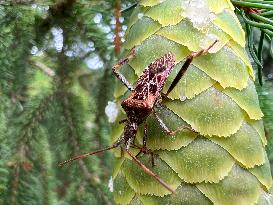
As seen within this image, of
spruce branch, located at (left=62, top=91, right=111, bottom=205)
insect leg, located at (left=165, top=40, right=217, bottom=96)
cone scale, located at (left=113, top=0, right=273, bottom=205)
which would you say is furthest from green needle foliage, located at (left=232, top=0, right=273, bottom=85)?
spruce branch, located at (left=62, top=91, right=111, bottom=205)

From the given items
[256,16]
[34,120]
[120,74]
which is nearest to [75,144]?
[34,120]

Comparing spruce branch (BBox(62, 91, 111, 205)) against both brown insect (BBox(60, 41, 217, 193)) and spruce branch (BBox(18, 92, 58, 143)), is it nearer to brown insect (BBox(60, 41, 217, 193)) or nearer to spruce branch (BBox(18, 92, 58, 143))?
spruce branch (BBox(18, 92, 58, 143))

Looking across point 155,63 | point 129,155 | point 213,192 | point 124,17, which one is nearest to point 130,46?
point 155,63

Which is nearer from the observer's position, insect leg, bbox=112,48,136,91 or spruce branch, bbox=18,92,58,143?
insect leg, bbox=112,48,136,91

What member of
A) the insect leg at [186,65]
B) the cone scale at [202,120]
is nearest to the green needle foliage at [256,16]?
the cone scale at [202,120]

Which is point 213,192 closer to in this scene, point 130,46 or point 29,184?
point 130,46

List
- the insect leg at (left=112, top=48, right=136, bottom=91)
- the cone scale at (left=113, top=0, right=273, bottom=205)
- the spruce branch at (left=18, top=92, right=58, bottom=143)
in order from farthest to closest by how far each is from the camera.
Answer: the spruce branch at (left=18, top=92, right=58, bottom=143) < the insect leg at (left=112, top=48, right=136, bottom=91) < the cone scale at (left=113, top=0, right=273, bottom=205)

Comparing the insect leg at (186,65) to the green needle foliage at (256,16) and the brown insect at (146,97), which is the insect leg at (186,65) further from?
the green needle foliage at (256,16)
